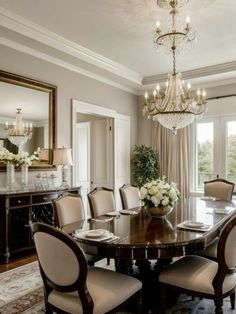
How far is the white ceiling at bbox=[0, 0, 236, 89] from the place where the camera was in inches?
129

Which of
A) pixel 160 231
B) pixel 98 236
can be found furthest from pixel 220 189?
pixel 98 236

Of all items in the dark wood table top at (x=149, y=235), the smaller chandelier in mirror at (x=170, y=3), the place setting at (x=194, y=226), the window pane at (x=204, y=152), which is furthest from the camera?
the window pane at (x=204, y=152)

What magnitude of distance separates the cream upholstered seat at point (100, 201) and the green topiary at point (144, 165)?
2540mm

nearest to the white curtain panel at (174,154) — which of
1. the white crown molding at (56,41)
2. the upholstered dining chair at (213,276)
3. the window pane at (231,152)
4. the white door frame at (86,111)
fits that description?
the window pane at (231,152)

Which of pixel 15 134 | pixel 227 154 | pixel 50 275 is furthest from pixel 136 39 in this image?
pixel 50 275

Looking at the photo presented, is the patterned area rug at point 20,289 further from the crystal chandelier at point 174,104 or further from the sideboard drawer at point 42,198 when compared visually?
the crystal chandelier at point 174,104

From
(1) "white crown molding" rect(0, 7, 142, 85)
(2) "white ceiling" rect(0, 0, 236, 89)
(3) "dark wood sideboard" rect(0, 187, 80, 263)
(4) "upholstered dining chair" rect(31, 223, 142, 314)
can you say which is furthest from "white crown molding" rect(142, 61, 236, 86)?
(4) "upholstered dining chair" rect(31, 223, 142, 314)

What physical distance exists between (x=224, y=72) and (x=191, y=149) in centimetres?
171

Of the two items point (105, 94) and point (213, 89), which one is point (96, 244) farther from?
point (213, 89)

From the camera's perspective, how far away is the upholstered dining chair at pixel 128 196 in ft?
13.0

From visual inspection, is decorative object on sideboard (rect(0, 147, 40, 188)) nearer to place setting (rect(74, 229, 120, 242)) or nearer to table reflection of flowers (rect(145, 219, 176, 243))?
place setting (rect(74, 229, 120, 242))

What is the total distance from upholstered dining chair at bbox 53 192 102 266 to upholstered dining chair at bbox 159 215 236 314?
0.82 meters

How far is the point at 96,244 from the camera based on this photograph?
6.74ft

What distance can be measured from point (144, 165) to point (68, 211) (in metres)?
3.43
